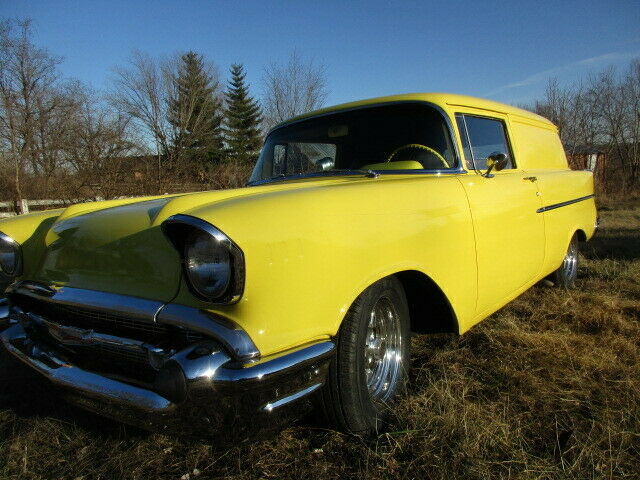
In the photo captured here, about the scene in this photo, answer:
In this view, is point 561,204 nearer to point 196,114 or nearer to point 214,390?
point 214,390

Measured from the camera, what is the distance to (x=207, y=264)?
1.36 meters

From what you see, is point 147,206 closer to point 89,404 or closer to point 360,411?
point 89,404

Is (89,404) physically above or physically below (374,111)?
below

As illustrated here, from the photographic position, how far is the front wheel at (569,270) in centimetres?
376

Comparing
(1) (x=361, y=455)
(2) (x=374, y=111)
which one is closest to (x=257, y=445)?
(1) (x=361, y=455)

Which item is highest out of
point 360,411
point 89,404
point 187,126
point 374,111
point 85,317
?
point 187,126

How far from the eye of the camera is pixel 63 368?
1594mm

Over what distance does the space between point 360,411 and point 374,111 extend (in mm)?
1779

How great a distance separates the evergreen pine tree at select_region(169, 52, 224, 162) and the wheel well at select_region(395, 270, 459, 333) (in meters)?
26.7

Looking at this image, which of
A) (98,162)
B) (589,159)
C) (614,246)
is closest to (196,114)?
(98,162)

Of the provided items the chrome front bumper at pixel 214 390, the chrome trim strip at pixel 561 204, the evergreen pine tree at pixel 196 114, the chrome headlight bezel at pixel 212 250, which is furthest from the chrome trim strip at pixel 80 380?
the evergreen pine tree at pixel 196 114

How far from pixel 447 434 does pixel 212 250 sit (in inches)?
45.5

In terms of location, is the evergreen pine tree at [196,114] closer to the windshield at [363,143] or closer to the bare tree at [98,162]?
the bare tree at [98,162]

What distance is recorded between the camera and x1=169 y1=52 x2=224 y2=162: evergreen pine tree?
28.1 meters
